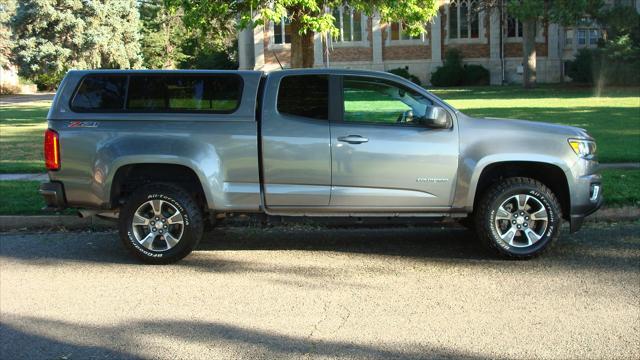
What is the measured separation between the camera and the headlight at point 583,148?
22.2ft

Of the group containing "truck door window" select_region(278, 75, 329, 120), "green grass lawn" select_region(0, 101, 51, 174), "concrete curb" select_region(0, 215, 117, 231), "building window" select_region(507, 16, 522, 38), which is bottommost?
"concrete curb" select_region(0, 215, 117, 231)

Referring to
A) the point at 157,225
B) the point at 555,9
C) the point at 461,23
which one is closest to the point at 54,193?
the point at 157,225

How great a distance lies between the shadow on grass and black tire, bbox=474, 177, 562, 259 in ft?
7.86

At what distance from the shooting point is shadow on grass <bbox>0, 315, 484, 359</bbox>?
4535 millimetres

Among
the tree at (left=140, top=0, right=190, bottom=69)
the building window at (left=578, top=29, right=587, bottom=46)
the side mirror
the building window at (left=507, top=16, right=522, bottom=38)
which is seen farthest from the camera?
the tree at (left=140, top=0, right=190, bottom=69)

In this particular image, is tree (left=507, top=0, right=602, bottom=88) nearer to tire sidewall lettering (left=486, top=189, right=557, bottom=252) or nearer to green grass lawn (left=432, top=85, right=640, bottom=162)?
green grass lawn (left=432, top=85, right=640, bottom=162)

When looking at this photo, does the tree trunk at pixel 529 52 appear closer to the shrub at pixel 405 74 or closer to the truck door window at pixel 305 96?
the shrub at pixel 405 74

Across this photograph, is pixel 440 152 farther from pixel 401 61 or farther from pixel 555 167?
pixel 401 61

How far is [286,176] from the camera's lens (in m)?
6.70

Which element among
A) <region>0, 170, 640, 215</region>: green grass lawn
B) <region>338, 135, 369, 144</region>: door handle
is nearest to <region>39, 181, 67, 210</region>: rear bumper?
<region>0, 170, 640, 215</region>: green grass lawn

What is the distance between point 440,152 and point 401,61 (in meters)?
43.9

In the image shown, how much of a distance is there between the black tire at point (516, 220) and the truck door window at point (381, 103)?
108 cm

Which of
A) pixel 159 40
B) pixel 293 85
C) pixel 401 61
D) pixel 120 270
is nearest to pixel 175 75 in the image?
pixel 293 85

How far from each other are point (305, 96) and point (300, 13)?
7872 millimetres
